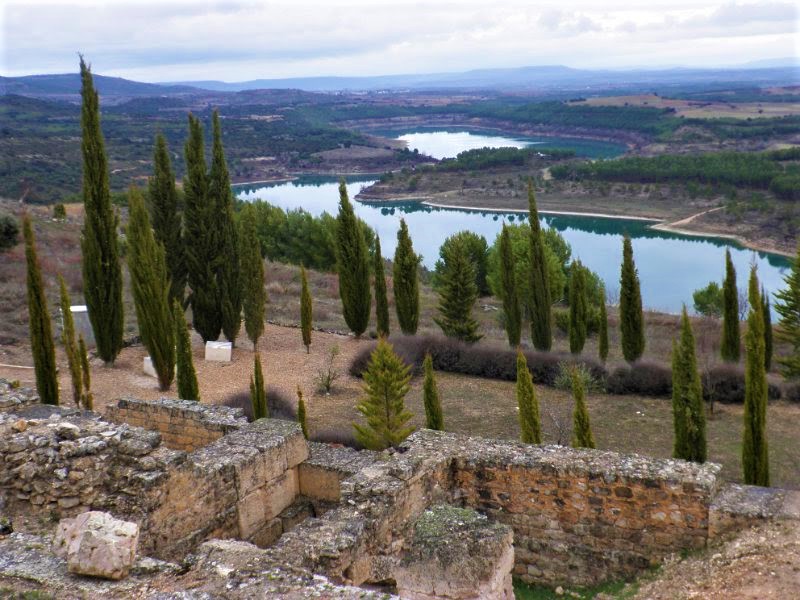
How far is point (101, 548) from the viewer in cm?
476

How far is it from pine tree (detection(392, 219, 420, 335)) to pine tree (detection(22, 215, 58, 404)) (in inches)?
399

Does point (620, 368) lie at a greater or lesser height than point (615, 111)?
lesser

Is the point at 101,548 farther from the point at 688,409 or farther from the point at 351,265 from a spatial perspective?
the point at 351,265

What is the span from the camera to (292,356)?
1931cm

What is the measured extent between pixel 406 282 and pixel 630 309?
19.3ft

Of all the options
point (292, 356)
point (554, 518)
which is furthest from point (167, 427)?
point (292, 356)

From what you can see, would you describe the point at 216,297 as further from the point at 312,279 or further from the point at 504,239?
the point at 312,279

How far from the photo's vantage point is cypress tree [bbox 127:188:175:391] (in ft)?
50.6

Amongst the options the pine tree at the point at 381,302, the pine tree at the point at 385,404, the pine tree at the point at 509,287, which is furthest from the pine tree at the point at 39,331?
the pine tree at the point at 509,287

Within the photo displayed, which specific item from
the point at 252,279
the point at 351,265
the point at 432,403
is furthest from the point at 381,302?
the point at 432,403

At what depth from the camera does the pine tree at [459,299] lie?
21.2 metres

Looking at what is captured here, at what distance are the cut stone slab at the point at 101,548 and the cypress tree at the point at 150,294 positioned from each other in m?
11.0

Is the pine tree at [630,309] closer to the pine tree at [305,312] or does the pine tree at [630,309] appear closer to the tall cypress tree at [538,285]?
the tall cypress tree at [538,285]

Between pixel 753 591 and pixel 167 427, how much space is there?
6892mm
